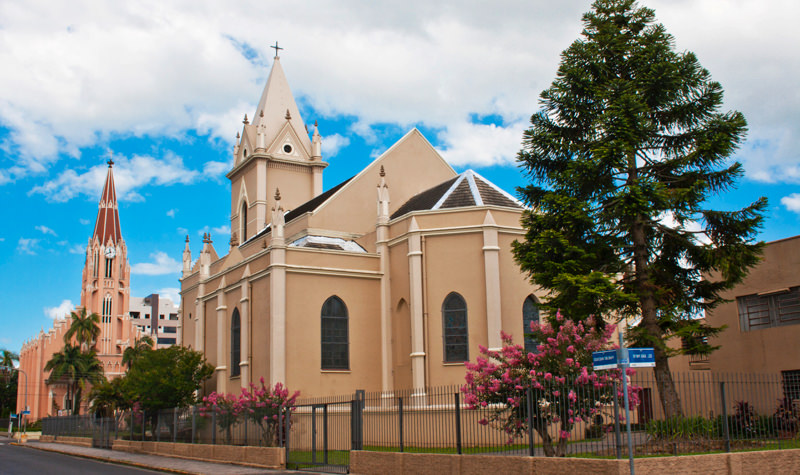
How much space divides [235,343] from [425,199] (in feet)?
36.6

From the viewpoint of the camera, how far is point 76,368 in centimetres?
7875

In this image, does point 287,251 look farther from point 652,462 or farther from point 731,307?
point 652,462

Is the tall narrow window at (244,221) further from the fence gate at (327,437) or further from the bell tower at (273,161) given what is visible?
the fence gate at (327,437)

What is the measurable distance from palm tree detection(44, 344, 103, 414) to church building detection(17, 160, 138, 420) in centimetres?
1132

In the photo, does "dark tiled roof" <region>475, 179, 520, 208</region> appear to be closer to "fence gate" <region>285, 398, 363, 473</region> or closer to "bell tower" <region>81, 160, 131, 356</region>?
"fence gate" <region>285, 398, 363, 473</region>

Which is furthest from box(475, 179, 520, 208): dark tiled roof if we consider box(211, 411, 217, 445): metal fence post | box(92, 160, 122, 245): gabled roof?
box(92, 160, 122, 245): gabled roof

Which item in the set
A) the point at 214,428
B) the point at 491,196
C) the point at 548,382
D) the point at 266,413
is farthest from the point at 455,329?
the point at 548,382

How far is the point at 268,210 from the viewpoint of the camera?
48.2m

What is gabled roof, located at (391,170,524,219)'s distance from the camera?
31.6 m

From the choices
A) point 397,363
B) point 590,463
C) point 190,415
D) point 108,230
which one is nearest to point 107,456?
point 190,415

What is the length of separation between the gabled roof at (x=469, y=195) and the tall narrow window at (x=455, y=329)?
4.07 metres

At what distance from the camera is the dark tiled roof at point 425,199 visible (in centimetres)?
3381

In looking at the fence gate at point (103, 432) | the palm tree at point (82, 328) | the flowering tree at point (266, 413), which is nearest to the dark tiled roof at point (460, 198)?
the flowering tree at point (266, 413)

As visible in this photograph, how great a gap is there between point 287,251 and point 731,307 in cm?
1730
